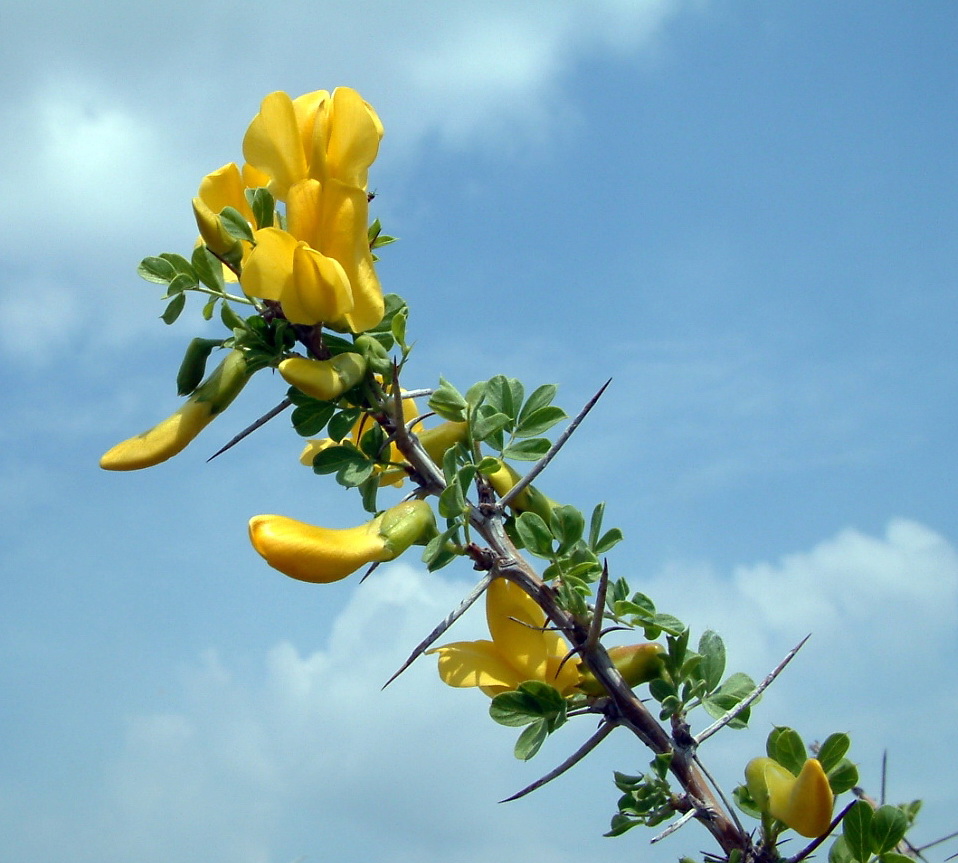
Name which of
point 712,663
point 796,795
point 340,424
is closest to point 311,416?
point 340,424

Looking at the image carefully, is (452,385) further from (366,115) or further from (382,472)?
(366,115)

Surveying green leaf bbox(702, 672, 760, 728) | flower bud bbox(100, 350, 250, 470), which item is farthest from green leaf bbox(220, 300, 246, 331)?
green leaf bbox(702, 672, 760, 728)

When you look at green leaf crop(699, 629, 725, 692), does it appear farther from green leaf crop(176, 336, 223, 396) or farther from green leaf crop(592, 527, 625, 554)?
green leaf crop(176, 336, 223, 396)

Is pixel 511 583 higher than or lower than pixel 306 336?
lower

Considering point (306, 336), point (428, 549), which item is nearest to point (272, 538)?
point (428, 549)

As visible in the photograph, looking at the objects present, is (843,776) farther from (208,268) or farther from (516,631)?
(208,268)

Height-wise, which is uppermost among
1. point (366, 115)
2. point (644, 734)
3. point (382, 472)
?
point (366, 115)

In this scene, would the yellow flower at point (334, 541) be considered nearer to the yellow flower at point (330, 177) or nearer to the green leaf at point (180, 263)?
the yellow flower at point (330, 177)
